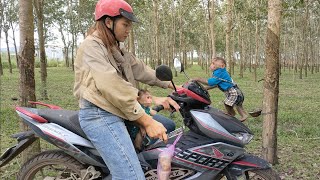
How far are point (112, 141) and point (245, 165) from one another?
1110 mm

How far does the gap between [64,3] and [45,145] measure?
106 ft

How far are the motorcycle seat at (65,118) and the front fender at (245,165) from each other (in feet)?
4.14

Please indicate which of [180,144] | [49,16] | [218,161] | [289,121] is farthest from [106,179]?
[49,16]

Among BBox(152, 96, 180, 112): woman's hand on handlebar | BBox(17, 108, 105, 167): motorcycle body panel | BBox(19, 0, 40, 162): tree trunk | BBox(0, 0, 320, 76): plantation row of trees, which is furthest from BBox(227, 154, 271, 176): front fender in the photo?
BBox(0, 0, 320, 76): plantation row of trees

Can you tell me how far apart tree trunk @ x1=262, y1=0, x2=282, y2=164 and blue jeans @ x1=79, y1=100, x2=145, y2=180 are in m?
2.69

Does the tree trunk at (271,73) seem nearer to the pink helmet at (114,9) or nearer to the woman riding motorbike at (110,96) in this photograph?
the woman riding motorbike at (110,96)

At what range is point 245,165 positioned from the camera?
3.06 m

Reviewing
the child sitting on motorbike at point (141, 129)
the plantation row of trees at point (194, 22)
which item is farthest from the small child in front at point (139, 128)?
the plantation row of trees at point (194, 22)

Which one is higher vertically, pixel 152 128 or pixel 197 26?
pixel 197 26

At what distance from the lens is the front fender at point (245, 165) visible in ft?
10.0

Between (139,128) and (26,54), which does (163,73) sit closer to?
(139,128)

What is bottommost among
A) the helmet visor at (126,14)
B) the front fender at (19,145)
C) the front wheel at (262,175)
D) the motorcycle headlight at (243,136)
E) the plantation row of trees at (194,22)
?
the front wheel at (262,175)

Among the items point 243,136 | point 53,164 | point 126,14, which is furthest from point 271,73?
point 53,164

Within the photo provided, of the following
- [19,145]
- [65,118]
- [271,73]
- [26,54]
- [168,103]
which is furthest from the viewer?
[271,73]
